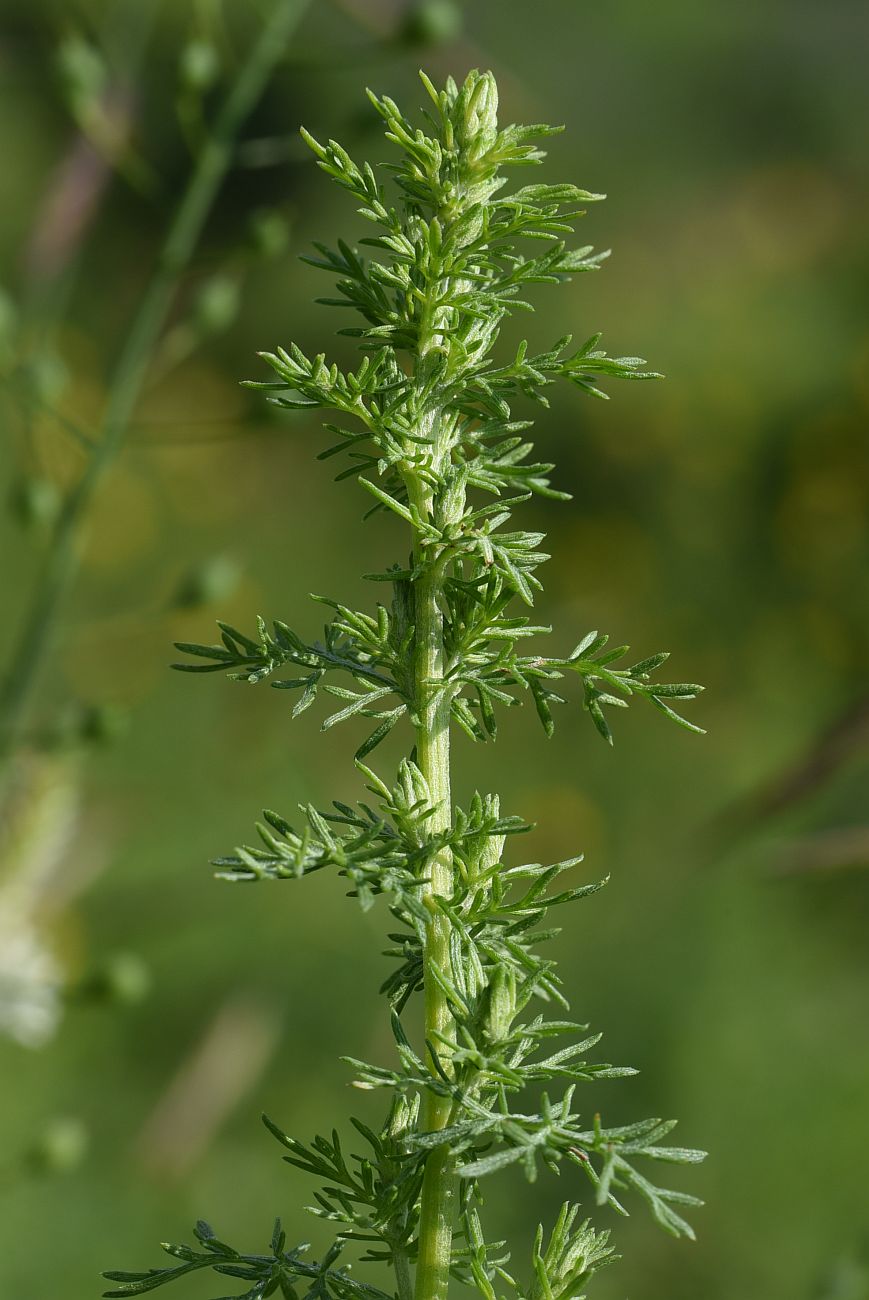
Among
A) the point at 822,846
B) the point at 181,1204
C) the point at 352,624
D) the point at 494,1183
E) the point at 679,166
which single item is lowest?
the point at 181,1204

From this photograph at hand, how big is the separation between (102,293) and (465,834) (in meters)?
4.17

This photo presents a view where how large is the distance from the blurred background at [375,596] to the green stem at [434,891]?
0.37 m

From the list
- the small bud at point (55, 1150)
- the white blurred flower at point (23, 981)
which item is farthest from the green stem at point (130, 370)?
the small bud at point (55, 1150)

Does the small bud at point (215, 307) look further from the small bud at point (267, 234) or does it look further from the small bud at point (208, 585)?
the small bud at point (208, 585)

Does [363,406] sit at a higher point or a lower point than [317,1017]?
higher

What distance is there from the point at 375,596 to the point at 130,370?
6.58 feet

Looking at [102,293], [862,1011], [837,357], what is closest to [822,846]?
[862,1011]

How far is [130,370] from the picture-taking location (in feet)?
3.47

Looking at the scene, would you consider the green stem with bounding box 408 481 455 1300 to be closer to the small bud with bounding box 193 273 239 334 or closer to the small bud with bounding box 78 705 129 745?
the small bud with bounding box 78 705 129 745

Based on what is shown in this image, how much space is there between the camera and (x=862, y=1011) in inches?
92.7

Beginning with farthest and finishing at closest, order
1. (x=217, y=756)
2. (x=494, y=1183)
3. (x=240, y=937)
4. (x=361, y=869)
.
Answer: (x=217, y=756) → (x=240, y=937) → (x=494, y=1183) → (x=361, y=869)

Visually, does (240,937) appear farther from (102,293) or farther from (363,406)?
(102,293)

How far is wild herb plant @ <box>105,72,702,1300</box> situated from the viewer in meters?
0.39

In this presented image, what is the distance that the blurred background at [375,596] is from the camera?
1.14 meters
